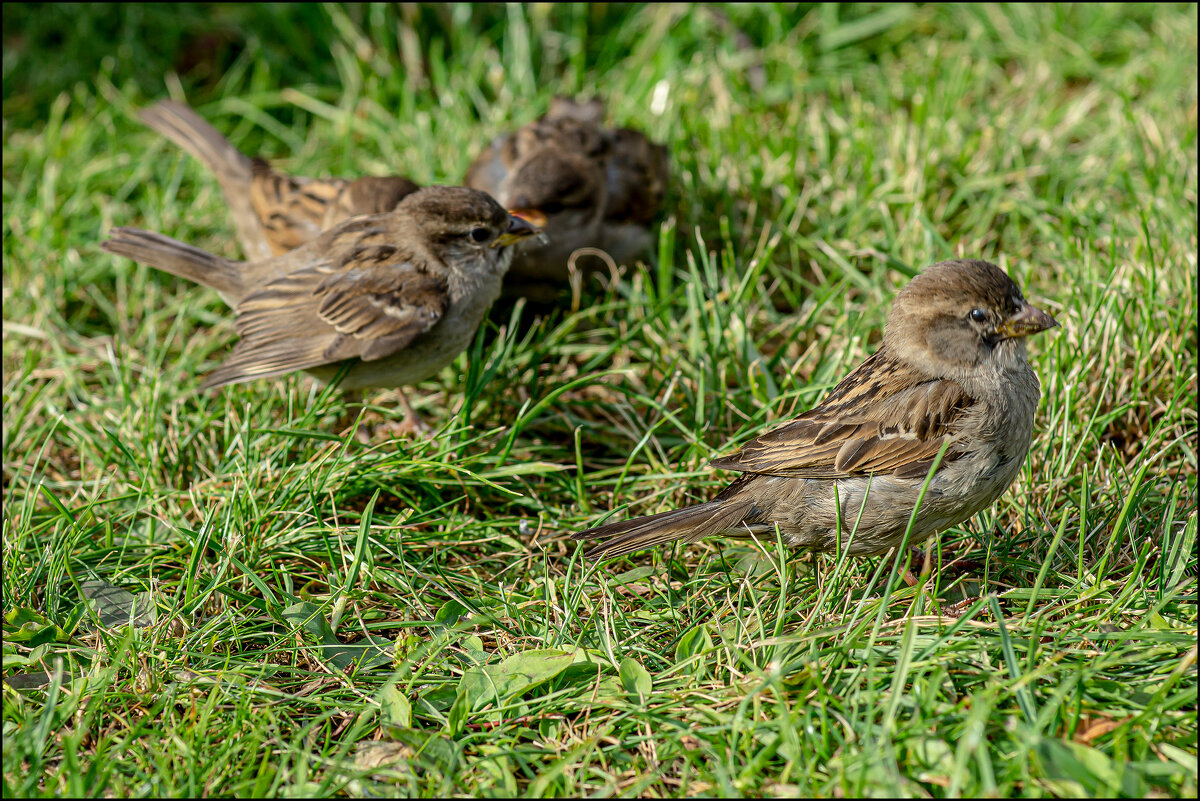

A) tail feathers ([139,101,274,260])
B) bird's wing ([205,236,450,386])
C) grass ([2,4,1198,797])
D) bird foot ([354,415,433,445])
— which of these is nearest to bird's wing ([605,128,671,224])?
grass ([2,4,1198,797])

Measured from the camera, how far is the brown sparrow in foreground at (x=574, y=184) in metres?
5.26

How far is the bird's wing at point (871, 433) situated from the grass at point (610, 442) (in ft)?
0.98

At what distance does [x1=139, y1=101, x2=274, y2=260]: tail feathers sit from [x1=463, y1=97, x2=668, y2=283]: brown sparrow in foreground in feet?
3.76

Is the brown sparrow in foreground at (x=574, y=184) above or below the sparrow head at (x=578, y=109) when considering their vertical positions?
below

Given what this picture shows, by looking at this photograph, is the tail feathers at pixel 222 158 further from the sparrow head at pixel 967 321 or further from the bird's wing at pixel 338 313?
the sparrow head at pixel 967 321

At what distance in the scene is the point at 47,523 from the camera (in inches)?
152

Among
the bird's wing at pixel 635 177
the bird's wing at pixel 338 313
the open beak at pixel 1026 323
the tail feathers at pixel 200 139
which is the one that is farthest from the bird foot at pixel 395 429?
the open beak at pixel 1026 323

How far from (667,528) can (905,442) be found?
0.78 m

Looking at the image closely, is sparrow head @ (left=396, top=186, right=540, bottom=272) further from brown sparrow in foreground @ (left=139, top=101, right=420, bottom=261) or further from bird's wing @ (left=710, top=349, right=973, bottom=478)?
bird's wing @ (left=710, top=349, right=973, bottom=478)

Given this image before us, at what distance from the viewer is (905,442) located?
3.35m

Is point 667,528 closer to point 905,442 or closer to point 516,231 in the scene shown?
point 905,442

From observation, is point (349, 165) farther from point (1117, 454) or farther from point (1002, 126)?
point (1117, 454)

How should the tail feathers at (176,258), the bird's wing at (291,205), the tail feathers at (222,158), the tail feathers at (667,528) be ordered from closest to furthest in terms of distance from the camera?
the tail feathers at (667,528)
the tail feathers at (176,258)
the bird's wing at (291,205)
the tail feathers at (222,158)

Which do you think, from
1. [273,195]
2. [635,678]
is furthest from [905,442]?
[273,195]
